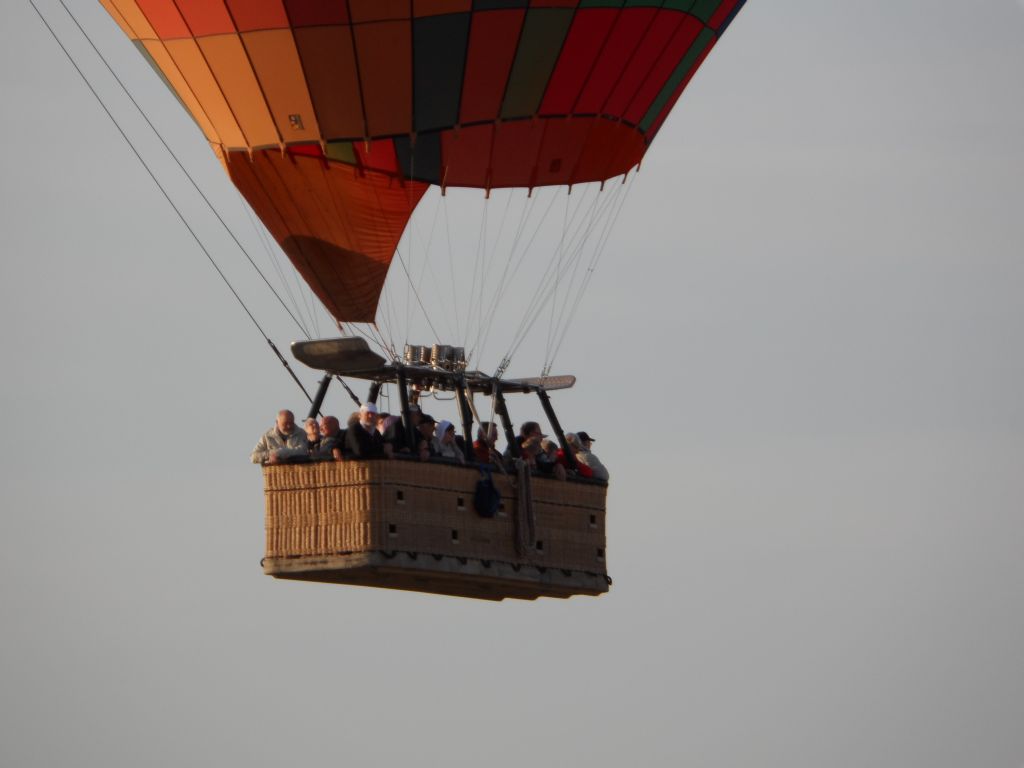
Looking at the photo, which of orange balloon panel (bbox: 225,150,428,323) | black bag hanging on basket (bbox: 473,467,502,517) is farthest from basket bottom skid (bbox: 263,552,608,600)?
orange balloon panel (bbox: 225,150,428,323)

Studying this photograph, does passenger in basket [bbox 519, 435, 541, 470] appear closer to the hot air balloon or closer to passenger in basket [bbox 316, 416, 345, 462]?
the hot air balloon

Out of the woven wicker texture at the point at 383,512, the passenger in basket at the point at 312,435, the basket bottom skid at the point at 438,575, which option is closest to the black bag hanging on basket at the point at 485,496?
the woven wicker texture at the point at 383,512

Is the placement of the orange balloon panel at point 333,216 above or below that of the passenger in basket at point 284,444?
above

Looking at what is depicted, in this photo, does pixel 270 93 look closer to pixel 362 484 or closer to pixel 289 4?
pixel 289 4

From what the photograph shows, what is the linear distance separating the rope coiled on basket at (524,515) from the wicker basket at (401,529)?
4 centimetres

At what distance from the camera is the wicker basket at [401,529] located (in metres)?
24.6

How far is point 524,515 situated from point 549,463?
56cm

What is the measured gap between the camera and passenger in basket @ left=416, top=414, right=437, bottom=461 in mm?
24938

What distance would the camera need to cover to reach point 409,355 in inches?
1025

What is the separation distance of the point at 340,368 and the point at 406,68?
2.68 metres

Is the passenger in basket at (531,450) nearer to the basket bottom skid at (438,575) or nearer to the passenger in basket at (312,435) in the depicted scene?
the basket bottom skid at (438,575)

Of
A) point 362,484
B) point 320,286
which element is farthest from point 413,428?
point 320,286

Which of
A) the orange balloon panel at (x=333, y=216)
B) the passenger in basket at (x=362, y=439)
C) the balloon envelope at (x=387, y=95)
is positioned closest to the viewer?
the passenger in basket at (x=362, y=439)

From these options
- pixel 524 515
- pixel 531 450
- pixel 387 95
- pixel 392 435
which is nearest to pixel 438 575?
pixel 524 515
